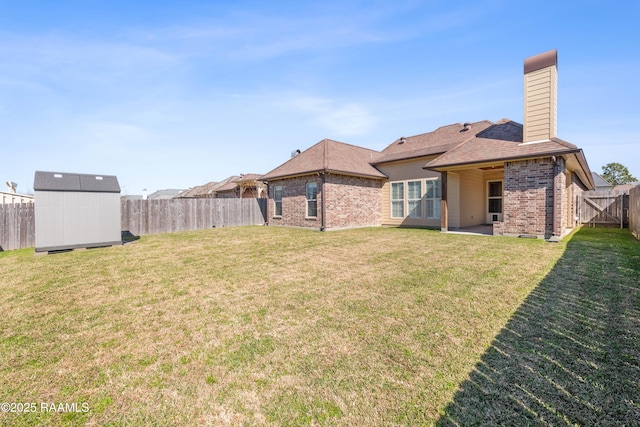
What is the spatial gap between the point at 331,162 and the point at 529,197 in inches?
331

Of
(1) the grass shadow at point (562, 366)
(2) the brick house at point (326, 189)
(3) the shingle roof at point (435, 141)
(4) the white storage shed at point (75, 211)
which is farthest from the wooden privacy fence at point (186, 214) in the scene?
(1) the grass shadow at point (562, 366)

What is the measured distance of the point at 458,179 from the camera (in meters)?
12.9

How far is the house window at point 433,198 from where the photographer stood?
13.7 m

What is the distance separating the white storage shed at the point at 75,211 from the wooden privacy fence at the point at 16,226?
2788 mm

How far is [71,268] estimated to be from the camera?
6.57 m

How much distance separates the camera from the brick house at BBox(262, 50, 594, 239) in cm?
971

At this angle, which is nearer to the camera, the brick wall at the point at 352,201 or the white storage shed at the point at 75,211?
Answer: the white storage shed at the point at 75,211

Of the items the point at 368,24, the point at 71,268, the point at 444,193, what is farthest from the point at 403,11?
the point at 71,268

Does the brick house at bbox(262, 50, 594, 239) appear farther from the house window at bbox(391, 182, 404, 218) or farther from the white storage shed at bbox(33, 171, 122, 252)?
the white storage shed at bbox(33, 171, 122, 252)

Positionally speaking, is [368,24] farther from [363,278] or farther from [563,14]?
[363,278]

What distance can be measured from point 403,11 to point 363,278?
8679 millimetres

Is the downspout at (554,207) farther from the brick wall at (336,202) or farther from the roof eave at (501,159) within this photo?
the brick wall at (336,202)

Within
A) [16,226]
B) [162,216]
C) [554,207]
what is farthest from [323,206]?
[16,226]

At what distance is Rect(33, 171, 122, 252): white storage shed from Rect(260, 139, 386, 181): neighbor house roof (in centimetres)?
821
